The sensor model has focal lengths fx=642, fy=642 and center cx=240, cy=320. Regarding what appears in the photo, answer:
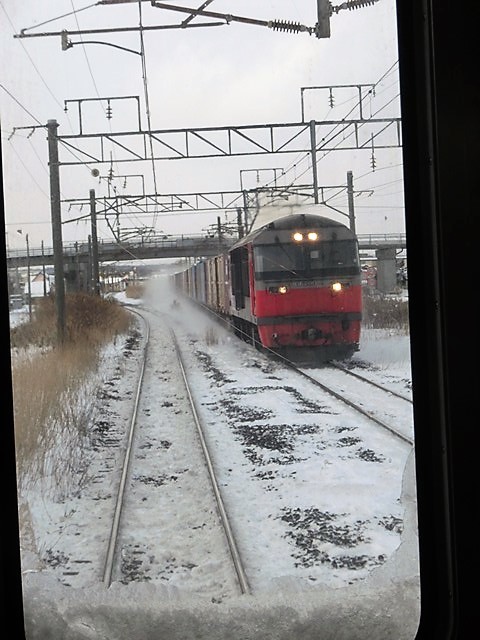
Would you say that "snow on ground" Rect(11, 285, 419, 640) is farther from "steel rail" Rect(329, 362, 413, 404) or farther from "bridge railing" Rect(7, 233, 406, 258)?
"bridge railing" Rect(7, 233, 406, 258)

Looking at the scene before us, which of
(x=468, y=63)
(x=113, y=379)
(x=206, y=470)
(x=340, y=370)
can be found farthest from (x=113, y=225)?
(x=468, y=63)

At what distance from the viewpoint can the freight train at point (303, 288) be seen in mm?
6875

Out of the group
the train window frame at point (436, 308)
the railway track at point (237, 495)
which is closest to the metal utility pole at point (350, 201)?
the railway track at point (237, 495)

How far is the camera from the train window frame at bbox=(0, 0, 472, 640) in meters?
1.68

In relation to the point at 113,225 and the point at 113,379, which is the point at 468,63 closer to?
the point at 113,379

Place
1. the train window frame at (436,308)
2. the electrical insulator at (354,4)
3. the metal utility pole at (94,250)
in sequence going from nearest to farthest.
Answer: the train window frame at (436,308) → the electrical insulator at (354,4) → the metal utility pole at (94,250)

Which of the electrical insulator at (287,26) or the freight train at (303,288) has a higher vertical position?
the electrical insulator at (287,26)

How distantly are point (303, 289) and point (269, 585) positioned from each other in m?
5.16

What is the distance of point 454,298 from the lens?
5.54 feet

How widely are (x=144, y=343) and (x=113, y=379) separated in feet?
8.64

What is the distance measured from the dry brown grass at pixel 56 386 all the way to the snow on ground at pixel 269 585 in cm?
23

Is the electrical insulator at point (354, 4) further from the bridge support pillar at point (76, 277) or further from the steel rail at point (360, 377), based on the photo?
the steel rail at point (360, 377)

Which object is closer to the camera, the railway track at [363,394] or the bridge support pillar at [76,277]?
the bridge support pillar at [76,277]

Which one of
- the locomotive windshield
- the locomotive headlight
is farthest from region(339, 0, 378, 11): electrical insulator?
the locomotive headlight
